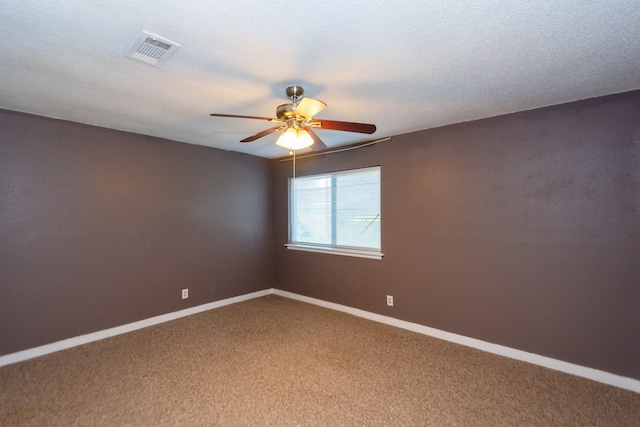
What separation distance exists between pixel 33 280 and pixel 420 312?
149 inches

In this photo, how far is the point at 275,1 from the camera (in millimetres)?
1310

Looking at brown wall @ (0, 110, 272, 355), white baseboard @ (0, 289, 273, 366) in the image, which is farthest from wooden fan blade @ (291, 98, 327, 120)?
white baseboard @ (0, 289, 273, 366)

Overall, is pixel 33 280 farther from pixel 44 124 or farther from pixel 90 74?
pixel 90 74

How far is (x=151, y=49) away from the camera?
1.67m

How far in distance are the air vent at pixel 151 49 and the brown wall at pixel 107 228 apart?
183cm

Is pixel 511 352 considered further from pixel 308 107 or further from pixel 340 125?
pixel 308 107

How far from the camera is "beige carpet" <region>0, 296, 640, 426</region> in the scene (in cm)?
192

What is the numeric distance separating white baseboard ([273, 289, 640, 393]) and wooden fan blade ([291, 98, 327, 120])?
2.56 metres

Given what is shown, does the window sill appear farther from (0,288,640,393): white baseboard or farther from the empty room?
(0,288,640,393): white baseboard

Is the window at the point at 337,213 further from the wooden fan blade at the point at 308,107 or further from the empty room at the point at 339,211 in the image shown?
the wooden fan blade at the point at 308,107

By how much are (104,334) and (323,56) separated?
3.44 metres

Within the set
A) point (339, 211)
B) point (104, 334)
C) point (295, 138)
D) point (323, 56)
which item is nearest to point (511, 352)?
point (339, 211)

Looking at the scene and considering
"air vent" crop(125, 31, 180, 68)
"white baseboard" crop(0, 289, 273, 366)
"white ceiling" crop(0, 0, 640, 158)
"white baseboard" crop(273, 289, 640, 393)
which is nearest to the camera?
"white ceiling" crop(0, 0, 640, 158)

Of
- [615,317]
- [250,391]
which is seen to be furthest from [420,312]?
[250,391]
